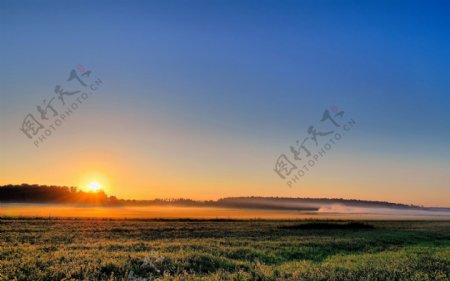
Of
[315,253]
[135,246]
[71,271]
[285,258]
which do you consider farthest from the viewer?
[315,253]

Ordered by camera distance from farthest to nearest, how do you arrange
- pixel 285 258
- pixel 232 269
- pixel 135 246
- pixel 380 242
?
pixel 380 242
pixel 135 246
pixel 285 258
pixel 232 269

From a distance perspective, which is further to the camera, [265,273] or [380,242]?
[380,242]

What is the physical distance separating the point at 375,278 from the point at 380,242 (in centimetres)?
2792

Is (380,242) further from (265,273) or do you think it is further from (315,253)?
(265,273)

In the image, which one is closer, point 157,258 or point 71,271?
point 71,271

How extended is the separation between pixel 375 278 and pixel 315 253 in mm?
15811

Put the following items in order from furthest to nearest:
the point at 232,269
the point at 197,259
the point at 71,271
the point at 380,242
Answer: the point at 380,242 → the point at 197,259 → the point at 232,269 → the point at 71,271

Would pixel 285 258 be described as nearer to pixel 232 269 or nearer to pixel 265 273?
pixel 232 269

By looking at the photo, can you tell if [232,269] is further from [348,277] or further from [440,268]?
[440,268]

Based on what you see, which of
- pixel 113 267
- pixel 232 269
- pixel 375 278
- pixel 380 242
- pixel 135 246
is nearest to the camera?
pixel 375 278

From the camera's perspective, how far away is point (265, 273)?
16609 millimetres

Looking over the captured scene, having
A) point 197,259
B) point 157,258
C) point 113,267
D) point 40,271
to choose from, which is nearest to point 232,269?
point 197,259

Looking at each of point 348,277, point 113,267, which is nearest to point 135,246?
point 113,267

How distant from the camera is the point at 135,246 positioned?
94.7 ft
